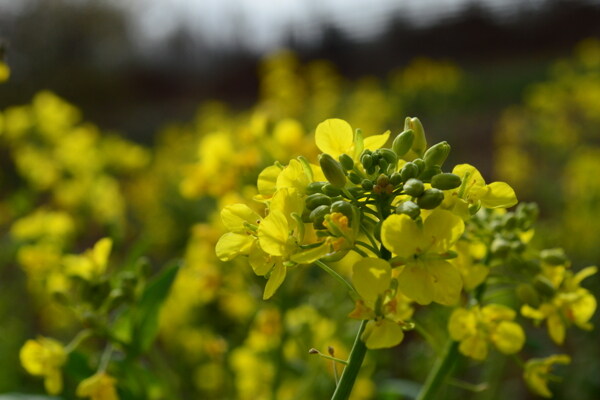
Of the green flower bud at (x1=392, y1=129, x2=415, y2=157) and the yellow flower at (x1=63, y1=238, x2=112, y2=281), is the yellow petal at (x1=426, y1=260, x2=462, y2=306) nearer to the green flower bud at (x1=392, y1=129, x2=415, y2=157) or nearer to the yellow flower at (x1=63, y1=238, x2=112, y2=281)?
the green flower bud at (x1=392, y1=129, x2=415, y2=157)

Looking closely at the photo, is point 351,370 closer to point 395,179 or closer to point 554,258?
point 395,179

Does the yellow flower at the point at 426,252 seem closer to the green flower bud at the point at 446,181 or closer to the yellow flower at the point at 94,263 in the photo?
the green flower bud at the point at 446,181

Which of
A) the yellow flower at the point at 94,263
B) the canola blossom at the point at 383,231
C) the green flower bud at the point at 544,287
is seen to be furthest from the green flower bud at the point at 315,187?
the yellow flower at the point at 94,263

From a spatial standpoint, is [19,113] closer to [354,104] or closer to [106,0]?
[354,104]

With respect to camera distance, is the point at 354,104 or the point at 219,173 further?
the point at 354,104

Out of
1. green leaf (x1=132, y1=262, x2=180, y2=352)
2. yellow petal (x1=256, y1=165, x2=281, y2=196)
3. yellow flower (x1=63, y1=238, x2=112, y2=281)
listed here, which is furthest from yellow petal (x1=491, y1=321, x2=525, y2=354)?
yellow flower (x1=63, y1=238, x2=112, y2=281)

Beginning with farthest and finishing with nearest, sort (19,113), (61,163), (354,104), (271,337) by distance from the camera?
(354,104) → (61,163) → (19,113) → (271,337)

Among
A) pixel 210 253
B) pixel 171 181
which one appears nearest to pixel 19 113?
pixel 210 253
